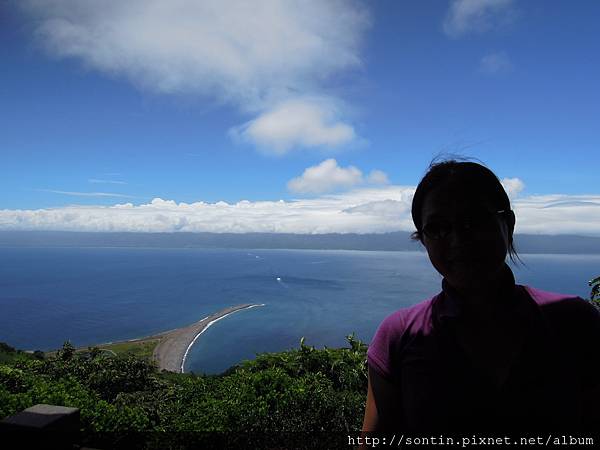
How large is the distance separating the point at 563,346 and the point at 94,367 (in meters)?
22.2

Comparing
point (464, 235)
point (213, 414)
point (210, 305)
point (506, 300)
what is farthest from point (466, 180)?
point (210, 305)

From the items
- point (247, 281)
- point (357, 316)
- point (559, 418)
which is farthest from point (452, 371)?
point (247, 281)

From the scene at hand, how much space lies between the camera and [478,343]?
116 cm

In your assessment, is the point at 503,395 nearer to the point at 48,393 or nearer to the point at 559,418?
the point at 559,418

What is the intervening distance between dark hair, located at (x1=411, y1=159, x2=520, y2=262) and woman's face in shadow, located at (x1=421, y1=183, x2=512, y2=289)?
1.0 inches

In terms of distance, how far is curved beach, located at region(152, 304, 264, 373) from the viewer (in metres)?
50.7

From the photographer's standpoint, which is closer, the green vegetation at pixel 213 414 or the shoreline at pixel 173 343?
the green vegetation at pixel 213 414

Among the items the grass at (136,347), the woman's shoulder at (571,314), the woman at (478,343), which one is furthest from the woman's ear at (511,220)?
the grass at (136,347)

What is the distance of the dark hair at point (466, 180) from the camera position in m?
1.24

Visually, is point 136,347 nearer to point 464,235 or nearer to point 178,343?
point 178,343

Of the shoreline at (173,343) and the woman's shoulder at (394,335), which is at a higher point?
the woman's shoulder at (394,335)

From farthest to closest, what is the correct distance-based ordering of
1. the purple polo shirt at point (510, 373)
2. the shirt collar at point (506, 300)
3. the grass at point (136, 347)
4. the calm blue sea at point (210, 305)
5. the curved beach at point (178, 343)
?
the calm blue sea at point (210, 305)
the grass at point (136, 347)
the curved beach at point (178, 343)
the shirt collar at point (506, 300)
the purple polo shirt at point (510, 373)

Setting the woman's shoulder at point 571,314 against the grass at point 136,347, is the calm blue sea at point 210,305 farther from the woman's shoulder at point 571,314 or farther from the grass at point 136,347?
the woman's shoulder at point 571,314

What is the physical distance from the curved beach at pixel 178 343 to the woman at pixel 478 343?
51.8 metres
